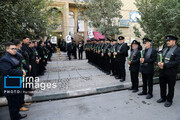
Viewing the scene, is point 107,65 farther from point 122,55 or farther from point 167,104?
point 167,104

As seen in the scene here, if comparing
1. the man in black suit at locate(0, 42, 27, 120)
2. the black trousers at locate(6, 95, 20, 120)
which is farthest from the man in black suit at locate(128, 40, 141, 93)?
the black trousers at locate(6, 95, 20, 120)

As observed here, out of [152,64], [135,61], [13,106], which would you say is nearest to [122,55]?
[135,61]

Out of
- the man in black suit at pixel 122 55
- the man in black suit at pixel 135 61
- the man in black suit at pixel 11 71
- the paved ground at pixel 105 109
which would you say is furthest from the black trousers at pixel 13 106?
the man in black suit at pixel 122 55

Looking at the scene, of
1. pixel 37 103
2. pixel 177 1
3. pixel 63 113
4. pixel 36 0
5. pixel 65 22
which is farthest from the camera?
pixel 65 22

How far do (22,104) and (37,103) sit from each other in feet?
1.70

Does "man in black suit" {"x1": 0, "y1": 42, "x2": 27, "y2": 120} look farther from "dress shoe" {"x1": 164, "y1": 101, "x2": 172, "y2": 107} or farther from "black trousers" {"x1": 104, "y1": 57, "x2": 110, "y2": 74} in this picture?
"black trousers" {"x1": 104, "y1": 57, "x2": 110, "y2": 74}

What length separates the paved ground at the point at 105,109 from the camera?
3.50 metres

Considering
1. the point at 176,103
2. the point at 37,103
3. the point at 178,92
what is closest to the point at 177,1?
the point at 178,92

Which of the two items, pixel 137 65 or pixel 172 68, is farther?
pixel 137 65

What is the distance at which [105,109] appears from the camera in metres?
3.91

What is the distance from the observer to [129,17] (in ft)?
72.7

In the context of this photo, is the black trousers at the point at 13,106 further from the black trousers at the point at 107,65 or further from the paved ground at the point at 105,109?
the black trousers at the point at 107,65

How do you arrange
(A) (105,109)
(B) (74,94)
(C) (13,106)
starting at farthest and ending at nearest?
(B) (74,94), (A) (105,109), (C) (13,106)

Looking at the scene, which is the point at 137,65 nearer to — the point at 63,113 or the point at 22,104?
the point at 63,113
